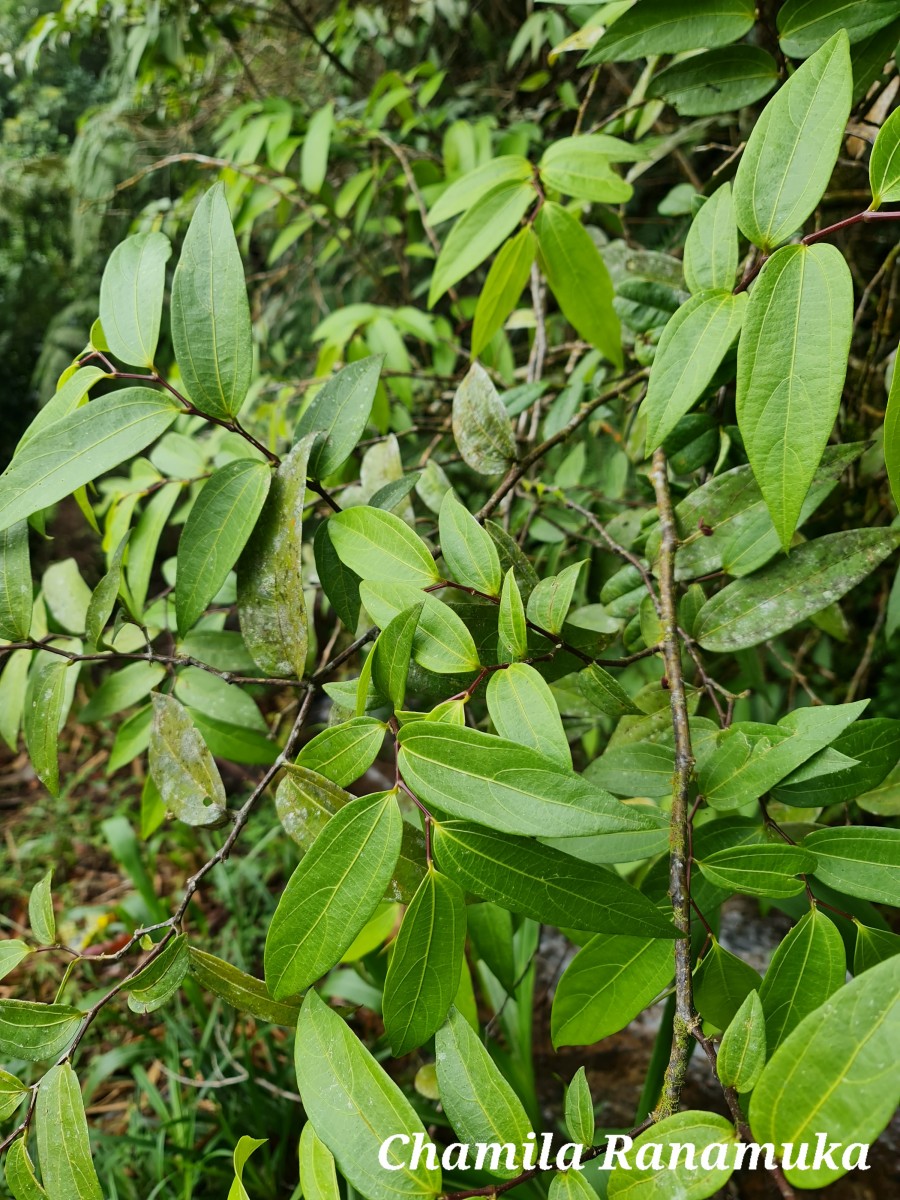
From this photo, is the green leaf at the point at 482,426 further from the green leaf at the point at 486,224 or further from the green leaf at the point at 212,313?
the green leaf at the point at 212,313

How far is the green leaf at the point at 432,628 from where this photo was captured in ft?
1.54

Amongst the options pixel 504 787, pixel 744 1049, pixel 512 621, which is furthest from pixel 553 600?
pixel 744 1049

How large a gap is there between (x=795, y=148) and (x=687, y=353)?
122 millimetres

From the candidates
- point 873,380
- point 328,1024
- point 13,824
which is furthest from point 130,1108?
point 873,380

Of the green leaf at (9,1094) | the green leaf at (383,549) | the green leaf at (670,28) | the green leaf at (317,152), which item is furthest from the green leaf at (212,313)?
the green leaf at (317,152)

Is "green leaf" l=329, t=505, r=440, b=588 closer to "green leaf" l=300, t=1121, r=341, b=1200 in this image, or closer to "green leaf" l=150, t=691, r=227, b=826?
"green leaf" l=150, t=691, r=227, b=826

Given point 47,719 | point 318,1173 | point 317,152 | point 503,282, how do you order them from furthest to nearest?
point 317,152 → point 503,282 → point 47,719 → point 318,1173

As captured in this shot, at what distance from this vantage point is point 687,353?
47 cm

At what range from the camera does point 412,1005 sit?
0.41 metres

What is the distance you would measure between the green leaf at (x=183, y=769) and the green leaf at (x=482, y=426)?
1.07ft

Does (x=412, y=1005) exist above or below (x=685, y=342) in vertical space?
below

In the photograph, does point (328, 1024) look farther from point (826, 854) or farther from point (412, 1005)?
point (826, 854)

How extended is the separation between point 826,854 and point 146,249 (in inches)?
23.8

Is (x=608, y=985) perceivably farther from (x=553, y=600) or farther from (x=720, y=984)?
(x=553, y=600)
